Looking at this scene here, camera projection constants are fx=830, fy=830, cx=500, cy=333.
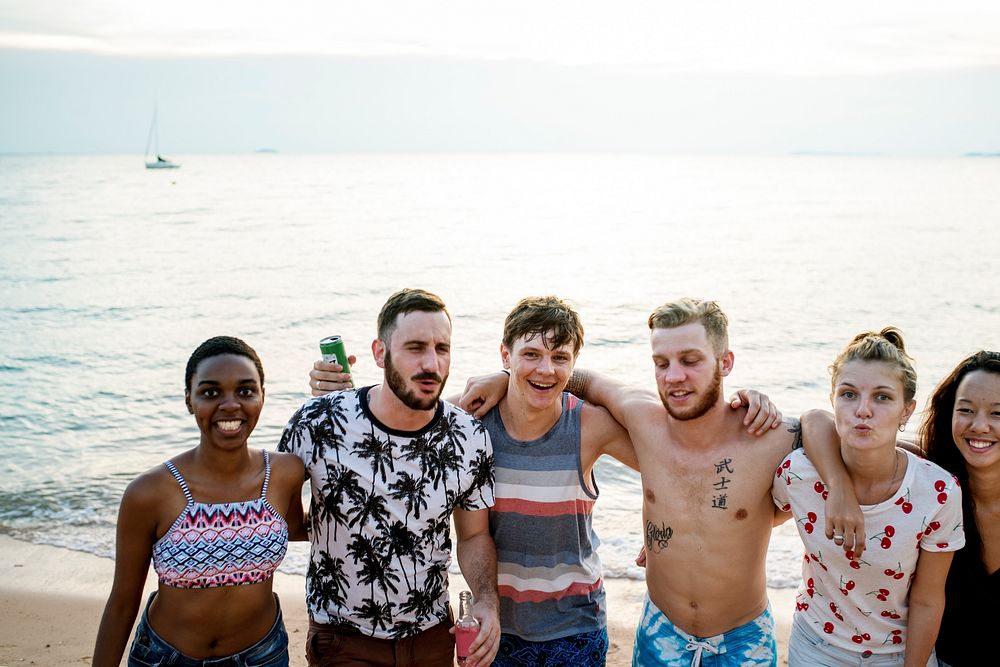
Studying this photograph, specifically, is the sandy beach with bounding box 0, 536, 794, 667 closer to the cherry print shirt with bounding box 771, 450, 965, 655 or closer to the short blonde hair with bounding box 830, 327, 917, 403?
the cherry print shirt with bounding box 771, 450, 965, 655

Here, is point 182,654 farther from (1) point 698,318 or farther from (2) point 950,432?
(2) point 950,432

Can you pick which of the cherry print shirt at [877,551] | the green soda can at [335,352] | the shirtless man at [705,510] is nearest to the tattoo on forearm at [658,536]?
the shirtless man at [705,510]

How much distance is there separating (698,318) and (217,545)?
2533mm

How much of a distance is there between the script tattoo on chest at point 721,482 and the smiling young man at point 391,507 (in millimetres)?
1220

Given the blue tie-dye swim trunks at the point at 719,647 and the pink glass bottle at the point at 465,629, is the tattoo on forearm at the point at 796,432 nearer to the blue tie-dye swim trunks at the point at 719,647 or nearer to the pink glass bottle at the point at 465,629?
the blue tie-dye swim trunks at the point at 719,647

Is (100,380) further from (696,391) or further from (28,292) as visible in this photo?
(696,391)

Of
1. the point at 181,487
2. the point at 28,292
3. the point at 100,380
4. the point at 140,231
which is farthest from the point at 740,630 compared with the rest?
the point at 140,231

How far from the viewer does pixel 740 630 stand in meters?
4.22

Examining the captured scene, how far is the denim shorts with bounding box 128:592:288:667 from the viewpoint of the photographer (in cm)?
355

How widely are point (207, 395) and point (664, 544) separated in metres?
2.46

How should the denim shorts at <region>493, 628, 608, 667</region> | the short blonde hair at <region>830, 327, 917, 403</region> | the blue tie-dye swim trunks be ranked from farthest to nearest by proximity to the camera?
1. the denim shorts at <region>493, 628, 608, 667</region>
2. the blue tie-dye swim trunks
3. the short blonde hair at <region>830, 327, 917, 403</region>

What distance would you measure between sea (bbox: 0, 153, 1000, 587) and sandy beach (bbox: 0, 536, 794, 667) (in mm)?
339

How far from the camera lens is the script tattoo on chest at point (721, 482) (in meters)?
4.32

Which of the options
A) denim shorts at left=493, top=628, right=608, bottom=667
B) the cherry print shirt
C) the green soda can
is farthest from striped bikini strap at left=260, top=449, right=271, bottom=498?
the cherry print shirt
